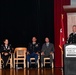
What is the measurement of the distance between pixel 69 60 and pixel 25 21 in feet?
22.5

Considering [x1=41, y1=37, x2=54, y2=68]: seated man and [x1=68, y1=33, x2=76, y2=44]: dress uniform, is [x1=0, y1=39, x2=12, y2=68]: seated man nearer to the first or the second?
[x1=41, y1=37, x2=54, y2=68]: seated man

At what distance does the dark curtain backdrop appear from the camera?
15227mm

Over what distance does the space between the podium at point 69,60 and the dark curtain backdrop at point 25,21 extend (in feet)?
20.7

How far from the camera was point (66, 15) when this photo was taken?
48.5ft

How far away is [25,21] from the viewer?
1556cm

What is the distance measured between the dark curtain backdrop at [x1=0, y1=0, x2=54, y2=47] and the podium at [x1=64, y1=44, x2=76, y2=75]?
6.31 meters

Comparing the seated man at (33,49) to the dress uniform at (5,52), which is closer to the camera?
the dress uniform at (5,52)

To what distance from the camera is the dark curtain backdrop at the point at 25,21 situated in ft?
50.0

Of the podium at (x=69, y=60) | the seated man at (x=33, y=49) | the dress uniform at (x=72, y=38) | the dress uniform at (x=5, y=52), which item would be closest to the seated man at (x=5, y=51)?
the dress uniform at (x=5, y=52)

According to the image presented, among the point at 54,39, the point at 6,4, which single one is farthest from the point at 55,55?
the point at 6,4

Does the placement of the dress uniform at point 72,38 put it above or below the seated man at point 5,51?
above

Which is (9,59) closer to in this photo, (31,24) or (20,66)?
(20,66)

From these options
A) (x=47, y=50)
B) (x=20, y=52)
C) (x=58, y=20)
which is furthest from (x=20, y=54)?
(x=58, y=20)

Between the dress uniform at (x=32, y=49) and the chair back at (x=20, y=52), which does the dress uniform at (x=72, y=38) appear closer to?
the dress uniform at (x=32, y=49)
